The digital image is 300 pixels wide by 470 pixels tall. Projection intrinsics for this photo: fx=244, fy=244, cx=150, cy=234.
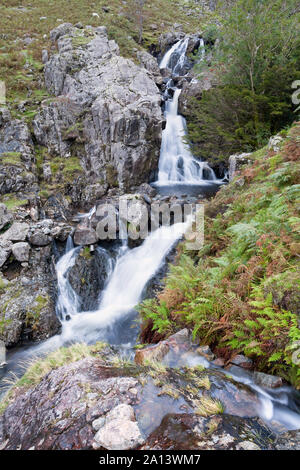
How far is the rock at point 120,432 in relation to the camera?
2.16 m

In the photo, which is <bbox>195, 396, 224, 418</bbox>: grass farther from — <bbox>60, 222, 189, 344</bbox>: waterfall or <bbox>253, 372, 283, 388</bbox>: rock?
<bbox>60, 222, 189, 344</bbox>: waterfall

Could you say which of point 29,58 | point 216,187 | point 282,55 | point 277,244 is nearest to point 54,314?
point 277,244

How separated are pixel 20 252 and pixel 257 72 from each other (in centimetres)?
1445

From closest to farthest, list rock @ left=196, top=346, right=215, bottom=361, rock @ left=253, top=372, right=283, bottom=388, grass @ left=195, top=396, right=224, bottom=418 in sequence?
grass @ left=195, top=396, right=224, bottom=418, rock @ left=253, top=372, right=283, bottom=388, rock @ left=196, top=346, right=215, bottom=361

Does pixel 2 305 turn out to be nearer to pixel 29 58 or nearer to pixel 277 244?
pixel 277 244

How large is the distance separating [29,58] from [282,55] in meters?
19.2

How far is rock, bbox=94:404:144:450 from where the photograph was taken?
2.16 metres

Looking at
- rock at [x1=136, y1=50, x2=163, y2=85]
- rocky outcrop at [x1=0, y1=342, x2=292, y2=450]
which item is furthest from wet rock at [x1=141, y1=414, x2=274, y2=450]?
rock at [x1=136, y1=50, x2=163, y2=85]

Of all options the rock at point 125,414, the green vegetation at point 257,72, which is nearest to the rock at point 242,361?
the rock at point 125,414

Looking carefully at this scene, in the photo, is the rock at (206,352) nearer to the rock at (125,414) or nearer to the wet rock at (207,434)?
the rock at (125,414)

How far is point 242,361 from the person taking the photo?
313cm

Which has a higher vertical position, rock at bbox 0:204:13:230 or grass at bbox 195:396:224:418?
rock at bbox 0:204:13:230

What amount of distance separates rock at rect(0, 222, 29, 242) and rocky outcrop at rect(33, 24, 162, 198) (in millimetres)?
5487

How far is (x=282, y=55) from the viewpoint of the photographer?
1216 centimetres
